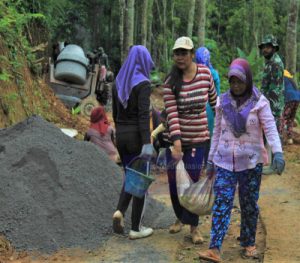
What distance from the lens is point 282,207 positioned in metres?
6.39

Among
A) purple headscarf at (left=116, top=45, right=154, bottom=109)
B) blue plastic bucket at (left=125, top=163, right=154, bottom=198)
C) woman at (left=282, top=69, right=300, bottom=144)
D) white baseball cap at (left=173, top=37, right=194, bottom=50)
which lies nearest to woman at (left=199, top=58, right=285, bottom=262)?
white baseball cap at (left=173, top=37, right=194, bottom=50)

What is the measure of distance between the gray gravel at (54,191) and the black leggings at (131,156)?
342mm

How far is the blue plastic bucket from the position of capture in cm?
495

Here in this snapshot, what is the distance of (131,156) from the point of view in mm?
5176

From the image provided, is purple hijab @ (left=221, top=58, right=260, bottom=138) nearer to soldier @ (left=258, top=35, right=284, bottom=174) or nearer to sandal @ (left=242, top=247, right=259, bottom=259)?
sandal @ (left=242, top=247, right=259, bottom=259)

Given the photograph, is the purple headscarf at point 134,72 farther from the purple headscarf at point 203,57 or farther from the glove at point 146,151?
the purple headscarf at point 203,57

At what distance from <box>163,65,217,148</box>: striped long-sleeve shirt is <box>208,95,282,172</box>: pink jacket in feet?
1.88

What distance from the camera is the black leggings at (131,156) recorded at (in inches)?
200

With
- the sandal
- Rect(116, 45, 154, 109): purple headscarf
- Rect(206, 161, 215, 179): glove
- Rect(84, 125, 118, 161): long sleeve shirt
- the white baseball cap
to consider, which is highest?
the white baseball cap

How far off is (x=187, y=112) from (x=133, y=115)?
1.72 ft

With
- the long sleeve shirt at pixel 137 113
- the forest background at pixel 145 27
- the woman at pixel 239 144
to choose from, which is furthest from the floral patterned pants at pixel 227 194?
the forest background at pixel 145 27

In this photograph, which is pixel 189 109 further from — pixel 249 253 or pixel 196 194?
pixel 249 253

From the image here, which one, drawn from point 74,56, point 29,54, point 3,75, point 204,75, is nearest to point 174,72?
point 204,75

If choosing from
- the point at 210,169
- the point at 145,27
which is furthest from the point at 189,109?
the point at 145,27
